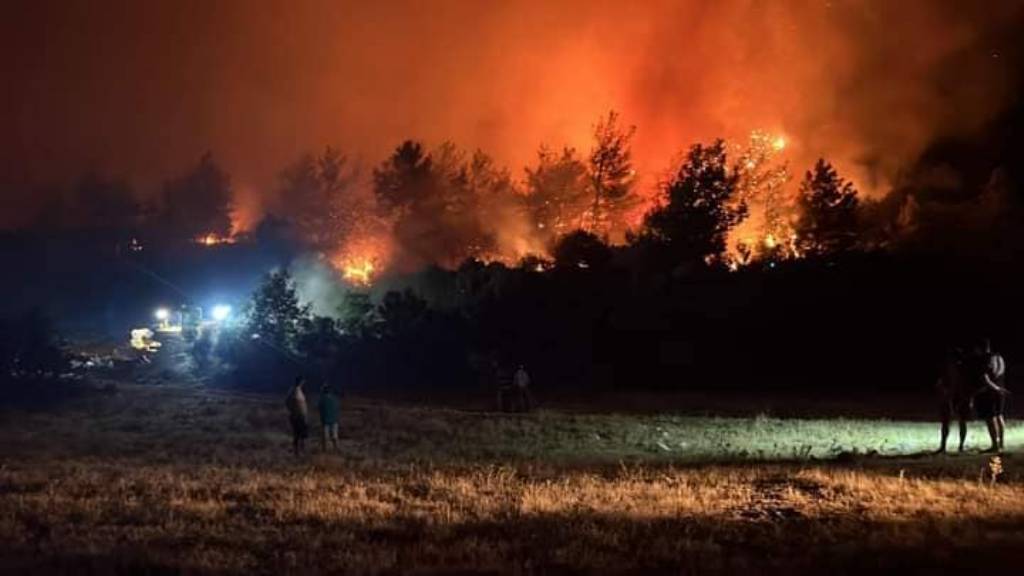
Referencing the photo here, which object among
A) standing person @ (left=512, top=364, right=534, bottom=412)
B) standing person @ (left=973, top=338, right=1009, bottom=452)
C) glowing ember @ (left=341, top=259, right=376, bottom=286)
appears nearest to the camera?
standing person @ (left=973, top=338, right=1009, bottom=452)

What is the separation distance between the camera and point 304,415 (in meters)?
23.1

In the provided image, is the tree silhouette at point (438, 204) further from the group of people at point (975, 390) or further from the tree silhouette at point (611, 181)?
the group of people at point (975, 390)

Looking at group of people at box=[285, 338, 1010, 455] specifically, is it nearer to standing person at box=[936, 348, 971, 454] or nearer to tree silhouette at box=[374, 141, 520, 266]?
standing person at box=[936, 348, 971, 454]

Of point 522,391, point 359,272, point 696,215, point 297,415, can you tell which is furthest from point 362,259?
point 297,415

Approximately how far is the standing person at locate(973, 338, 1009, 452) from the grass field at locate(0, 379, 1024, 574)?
115cm

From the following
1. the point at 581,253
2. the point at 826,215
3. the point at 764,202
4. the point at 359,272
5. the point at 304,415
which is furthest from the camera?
the point at 359,272

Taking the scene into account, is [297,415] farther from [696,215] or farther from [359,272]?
[359,272]

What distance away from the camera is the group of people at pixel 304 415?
2305 centimetres

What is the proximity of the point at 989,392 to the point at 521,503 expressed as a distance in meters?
10.7

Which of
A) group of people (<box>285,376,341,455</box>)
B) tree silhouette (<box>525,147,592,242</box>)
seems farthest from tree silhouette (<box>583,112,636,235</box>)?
group of people (<box>285,376,341,455</box>)

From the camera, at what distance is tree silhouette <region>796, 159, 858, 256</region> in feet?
184

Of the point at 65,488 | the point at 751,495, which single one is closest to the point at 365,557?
the point at 751,495

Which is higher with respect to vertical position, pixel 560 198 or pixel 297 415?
pixel 560 198

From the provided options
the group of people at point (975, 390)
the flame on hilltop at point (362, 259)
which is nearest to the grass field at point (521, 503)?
the group of people at point (975, 390)
